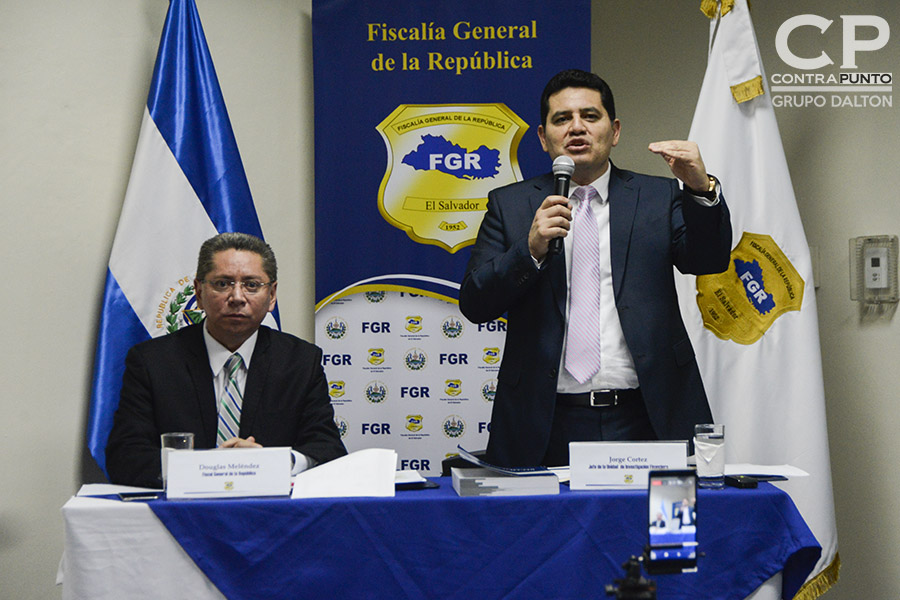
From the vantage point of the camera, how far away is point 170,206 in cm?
317

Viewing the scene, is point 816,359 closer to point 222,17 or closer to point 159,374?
point 159,374

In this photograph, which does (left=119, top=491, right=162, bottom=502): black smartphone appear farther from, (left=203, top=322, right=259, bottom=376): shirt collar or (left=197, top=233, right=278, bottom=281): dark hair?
A: (left=197, top=233, right=278, bottom=281): dark hair

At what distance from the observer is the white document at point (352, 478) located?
5.49 feet

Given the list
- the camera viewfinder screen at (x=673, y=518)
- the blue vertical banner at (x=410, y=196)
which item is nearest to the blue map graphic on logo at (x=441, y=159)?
the blue vertical banner at (x=410, y=196)

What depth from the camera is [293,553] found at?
5.21 ft

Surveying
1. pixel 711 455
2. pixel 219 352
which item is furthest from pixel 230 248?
pixel 711 455

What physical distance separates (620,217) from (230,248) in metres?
1.02

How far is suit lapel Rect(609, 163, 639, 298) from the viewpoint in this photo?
2.20m

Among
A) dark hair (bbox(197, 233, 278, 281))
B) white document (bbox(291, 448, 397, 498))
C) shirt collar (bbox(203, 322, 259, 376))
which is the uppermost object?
dark hair (bbox(197, 233, 278, 281))

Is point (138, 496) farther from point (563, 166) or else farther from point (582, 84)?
point (582, 84)

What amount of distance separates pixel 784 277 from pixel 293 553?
2.23 metres

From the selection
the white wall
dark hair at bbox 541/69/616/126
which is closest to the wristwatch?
dark hair at bbox 541/69/616/126

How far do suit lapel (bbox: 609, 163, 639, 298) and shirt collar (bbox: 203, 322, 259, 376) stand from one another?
97 centimetres

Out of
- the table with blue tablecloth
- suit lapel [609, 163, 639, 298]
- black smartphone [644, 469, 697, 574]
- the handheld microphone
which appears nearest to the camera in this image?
black smartphone [644, 469, 697, 574]
